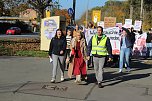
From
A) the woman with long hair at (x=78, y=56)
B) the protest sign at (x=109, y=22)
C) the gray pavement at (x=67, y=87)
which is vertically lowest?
the gray pavement at (x=67, y=87)

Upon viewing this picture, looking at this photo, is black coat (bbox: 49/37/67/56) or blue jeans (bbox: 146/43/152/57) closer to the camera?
black coat (bbox: 49/37/67/56)

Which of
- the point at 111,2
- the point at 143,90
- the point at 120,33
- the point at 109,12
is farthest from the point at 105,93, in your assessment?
the point at 111,2

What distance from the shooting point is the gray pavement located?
960 cm

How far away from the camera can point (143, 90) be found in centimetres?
1095

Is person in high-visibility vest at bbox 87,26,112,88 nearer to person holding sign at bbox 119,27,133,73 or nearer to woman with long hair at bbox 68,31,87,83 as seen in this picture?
woman with long hair at bbox 68,31,87,83

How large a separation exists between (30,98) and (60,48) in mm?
2521

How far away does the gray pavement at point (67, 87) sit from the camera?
9602 mm

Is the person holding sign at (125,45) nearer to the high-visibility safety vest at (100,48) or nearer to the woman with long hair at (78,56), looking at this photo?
the woman with long hair at (78,56)

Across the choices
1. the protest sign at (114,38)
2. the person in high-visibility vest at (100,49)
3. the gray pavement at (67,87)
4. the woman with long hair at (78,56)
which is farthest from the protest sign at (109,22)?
the person in high-visibility vest at (100,49)

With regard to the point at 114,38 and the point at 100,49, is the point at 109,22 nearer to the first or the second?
the point at 114,38

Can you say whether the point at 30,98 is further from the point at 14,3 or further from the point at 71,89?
the point at 14,3

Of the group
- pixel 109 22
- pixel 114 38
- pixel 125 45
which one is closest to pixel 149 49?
pixel 109 22

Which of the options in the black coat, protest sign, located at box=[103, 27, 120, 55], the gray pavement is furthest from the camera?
protest sign, located at box=[103, 27, 120, 55]

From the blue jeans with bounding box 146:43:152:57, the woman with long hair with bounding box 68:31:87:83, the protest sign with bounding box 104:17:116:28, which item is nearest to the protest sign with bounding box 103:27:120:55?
the protest sign with bounding box 104:17:116:28
